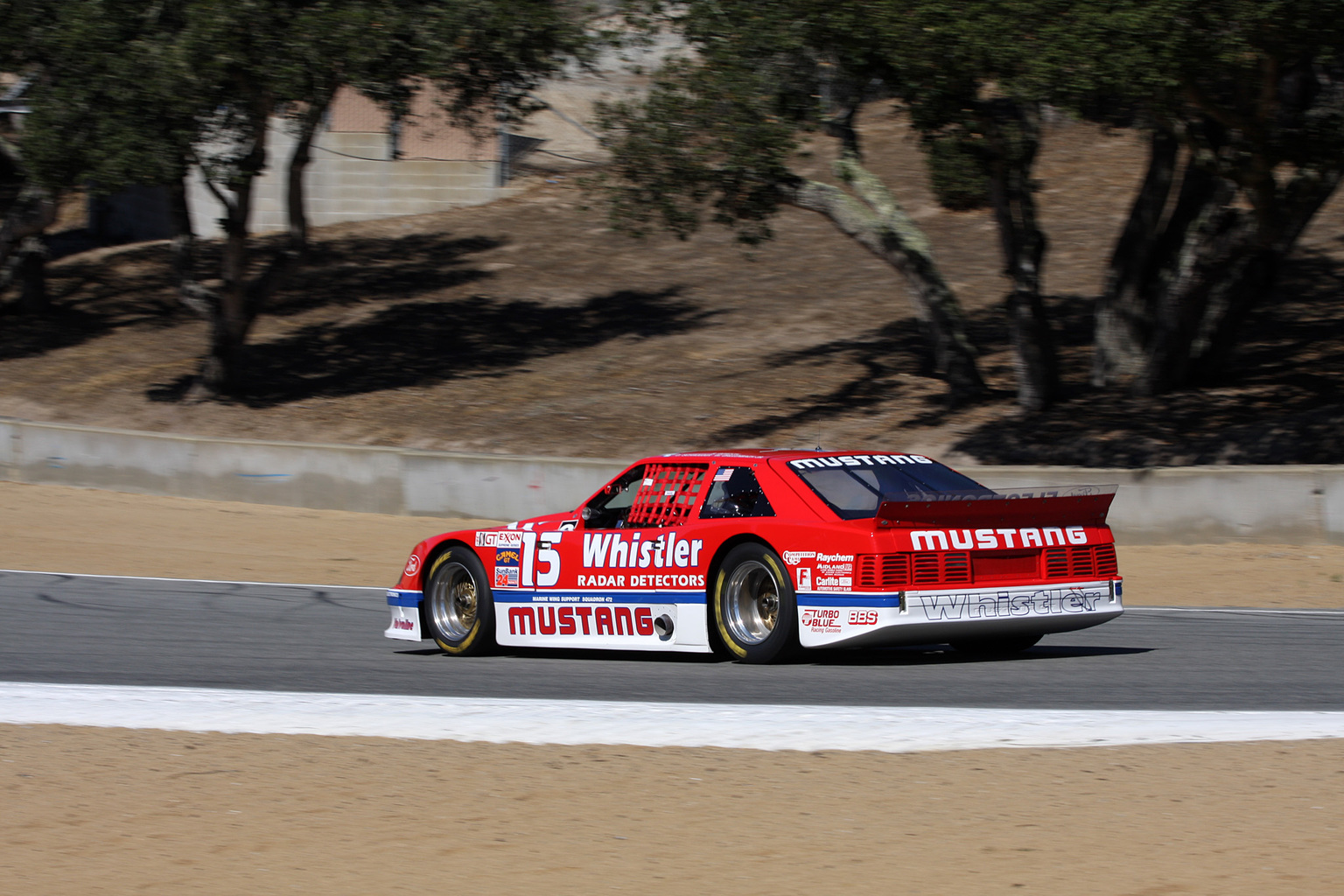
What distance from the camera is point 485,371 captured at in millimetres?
28344

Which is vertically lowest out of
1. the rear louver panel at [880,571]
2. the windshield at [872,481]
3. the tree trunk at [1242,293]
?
the rear louver panel at [880,571]

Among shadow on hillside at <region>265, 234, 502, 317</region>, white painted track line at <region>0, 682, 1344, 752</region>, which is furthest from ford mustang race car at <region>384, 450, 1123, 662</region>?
shadow on hillside at <region>265, 234, 502, 317</region>

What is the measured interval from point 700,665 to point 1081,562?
228 centimetres

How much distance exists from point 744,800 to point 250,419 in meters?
22.5

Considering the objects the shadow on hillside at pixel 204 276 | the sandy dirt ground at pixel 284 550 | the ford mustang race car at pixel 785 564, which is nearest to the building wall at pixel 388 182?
the shadow on hillside at pixel 204 276

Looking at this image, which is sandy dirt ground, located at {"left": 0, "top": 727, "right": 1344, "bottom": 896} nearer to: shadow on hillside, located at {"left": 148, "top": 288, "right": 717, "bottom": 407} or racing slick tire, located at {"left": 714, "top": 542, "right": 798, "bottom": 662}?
racing slick tire, located at {"left": 714, "top": 542, "right": 798, "bottom": 662}

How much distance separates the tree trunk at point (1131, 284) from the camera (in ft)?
71.0

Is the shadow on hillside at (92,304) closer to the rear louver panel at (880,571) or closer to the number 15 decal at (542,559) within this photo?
the number 15 decal at (542,559)

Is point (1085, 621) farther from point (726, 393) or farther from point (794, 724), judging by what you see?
point (726, 393)

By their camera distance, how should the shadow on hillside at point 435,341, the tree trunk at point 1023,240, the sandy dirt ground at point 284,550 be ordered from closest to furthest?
1. the sandy dirt ground at point 284,550
2. the tree trunk at point 1023,240
3. the shadow on hillside at point 435,341

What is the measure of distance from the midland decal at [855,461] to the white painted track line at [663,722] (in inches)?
78.7

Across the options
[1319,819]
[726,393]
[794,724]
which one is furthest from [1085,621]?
[726,393]

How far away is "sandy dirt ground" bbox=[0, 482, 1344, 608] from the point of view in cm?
1379

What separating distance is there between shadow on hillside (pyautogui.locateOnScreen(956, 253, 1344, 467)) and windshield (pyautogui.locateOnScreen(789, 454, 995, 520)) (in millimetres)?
10973
